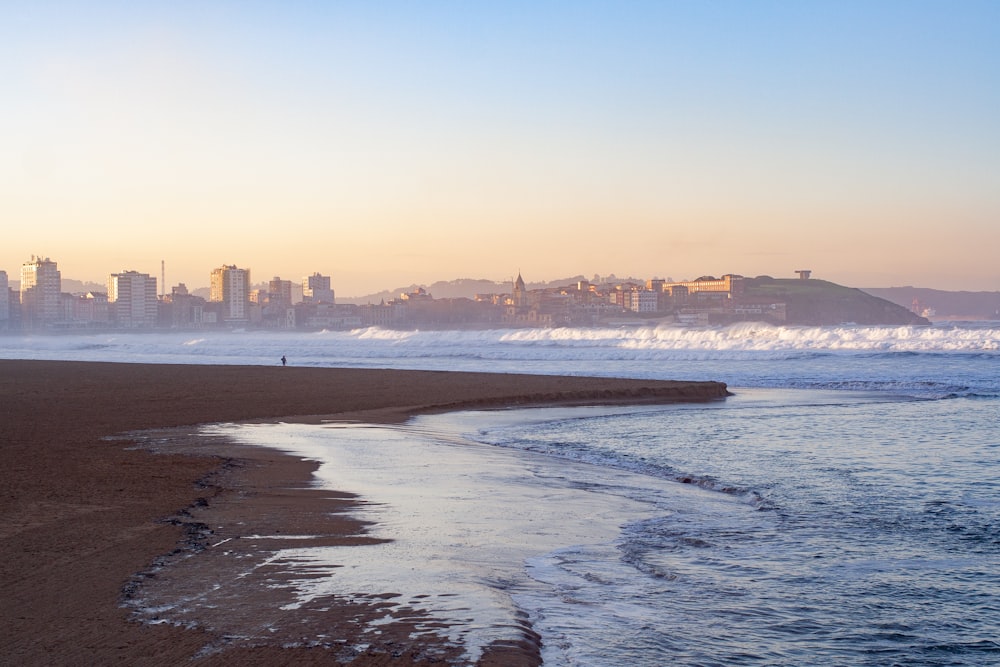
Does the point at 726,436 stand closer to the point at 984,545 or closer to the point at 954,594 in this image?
the point at 984,545

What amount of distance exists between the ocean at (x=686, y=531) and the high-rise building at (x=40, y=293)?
561 feet

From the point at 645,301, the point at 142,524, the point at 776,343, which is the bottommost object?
the point at 142,524

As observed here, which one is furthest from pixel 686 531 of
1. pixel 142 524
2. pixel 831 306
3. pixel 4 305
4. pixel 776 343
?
pixel 4 305

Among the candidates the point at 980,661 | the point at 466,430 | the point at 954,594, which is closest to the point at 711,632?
the point at 980,661

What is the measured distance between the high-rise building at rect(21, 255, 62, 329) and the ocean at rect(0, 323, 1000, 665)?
171 metres

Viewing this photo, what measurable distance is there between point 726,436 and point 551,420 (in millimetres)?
4469

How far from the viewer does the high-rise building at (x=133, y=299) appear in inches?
6891

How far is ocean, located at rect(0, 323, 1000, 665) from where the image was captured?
206 inches

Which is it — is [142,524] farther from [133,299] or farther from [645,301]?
[133,299]

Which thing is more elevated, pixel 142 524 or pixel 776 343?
pixel 776 343

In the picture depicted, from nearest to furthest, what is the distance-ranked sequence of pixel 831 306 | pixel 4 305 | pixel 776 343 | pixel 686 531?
pixel 686 531, pixel 776 343, pixel 831 306, pixel 4 305

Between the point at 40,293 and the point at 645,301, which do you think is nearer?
the point at 645,301

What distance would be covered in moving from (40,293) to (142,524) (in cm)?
19163

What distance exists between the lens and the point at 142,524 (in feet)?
25.1
